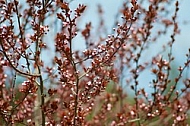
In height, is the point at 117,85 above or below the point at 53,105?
above

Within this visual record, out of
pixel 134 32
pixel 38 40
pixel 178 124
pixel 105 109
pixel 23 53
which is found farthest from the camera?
pixel 134 32

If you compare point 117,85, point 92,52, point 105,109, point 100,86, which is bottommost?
point 100,86

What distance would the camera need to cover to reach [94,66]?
8.54ft

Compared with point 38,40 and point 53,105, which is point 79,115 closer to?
point 53,105

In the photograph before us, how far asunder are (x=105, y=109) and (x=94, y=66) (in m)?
1.78

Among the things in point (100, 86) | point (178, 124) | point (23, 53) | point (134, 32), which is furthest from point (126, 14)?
point (134, 32)

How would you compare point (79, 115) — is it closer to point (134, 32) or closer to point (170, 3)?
point (134, 32)

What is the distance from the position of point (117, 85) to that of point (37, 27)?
2887 mm

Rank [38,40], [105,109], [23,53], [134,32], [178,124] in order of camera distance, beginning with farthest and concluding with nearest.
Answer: [134,32] < [105,109] < [178,124] < [38,40] < [23,53]

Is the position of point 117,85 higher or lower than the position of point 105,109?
higher

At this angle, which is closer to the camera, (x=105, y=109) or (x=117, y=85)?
(x=105, y=109)

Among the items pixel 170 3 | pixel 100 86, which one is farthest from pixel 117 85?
pixel 100 86

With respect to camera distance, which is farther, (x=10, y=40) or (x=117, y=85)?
(x=117, y=85)

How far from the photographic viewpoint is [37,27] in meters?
2.53
